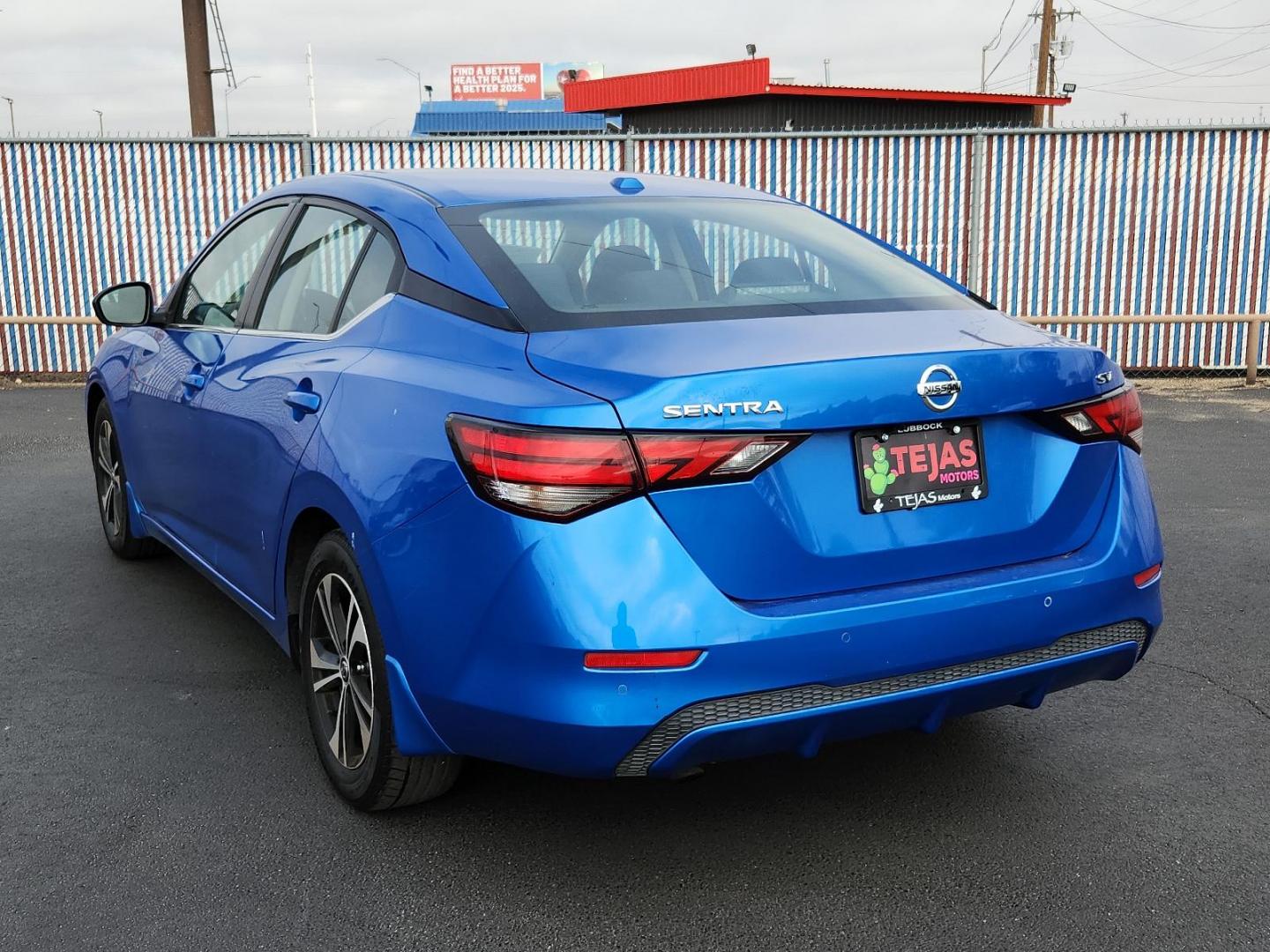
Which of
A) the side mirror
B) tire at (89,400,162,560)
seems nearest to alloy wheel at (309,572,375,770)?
the side mirror

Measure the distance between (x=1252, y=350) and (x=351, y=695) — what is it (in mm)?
11634

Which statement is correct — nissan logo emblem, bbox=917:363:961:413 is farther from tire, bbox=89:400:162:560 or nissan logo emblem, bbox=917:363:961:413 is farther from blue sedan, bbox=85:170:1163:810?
tire, bbox=89:400:162:560

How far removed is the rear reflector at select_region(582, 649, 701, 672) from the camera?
100 inches

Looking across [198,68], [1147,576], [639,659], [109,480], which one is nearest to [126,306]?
[109,480]

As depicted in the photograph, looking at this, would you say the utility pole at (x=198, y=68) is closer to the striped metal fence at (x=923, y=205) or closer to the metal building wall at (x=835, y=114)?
the striped metal fence at (x=923, y=205)

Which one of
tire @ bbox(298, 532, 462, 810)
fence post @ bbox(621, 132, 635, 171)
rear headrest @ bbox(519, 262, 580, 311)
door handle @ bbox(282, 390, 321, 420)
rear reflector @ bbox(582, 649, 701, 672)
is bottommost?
tire @ bbox(298, 532, 462, 810)

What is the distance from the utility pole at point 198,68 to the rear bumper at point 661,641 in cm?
1534

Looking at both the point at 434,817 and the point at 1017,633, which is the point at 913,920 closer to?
the point at 1017,633

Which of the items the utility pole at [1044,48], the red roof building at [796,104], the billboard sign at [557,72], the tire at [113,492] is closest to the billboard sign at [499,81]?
the billboard sign at [557,72]

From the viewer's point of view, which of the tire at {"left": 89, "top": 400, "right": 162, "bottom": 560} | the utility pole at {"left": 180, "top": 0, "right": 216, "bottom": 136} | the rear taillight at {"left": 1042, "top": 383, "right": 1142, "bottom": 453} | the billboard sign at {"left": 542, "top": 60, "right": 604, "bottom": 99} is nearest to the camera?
the rear taillight at {"left": 1042, "top": 383, "right": 1142, "bottom": 453}

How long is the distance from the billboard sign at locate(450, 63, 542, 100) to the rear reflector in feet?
271

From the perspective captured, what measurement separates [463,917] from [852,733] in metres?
0.93

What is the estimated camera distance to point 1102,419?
9.87 ft

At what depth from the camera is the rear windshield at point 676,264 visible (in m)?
3.09
